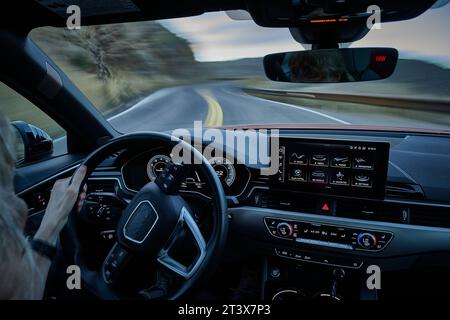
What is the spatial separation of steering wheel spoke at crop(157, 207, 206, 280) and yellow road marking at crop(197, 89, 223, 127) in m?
1.39

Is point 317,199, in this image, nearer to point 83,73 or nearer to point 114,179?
point 114,179

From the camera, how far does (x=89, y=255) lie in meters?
2.43

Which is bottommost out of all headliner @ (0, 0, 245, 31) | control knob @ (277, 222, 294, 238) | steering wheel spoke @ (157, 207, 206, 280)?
control knob @ (277, 222, 294, 238)

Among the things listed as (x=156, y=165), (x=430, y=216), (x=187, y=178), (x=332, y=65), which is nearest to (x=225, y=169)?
(x=187, y=178)

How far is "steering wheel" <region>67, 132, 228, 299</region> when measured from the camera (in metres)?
1.92

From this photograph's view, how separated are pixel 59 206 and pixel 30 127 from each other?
1240 mm

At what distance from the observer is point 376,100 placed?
646cm

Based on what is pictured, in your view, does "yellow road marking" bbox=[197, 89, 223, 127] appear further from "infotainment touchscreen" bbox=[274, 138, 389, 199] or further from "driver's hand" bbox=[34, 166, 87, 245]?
"driver's hand" bbox=[34, 166, 87, 245]

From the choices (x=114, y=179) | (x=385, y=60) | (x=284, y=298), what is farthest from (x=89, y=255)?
(x=385, y=60)

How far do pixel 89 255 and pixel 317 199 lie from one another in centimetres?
146

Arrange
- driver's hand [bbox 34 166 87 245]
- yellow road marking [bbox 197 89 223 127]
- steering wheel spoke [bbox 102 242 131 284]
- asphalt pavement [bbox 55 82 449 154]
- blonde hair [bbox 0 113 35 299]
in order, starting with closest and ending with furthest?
blonde hair [bbox 0 113 35 299]
driver's hand [bbox 34 166 87 245]
steering wheel spoke [bbox 102 242 131 284]
asphalt pavement [bbox 55 82 449 154]
yellow road marking [bbox 197 89 223 127]

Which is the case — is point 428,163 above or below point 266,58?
below

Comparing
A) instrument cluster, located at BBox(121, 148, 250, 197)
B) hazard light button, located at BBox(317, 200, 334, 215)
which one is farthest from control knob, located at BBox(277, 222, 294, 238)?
instrument cluster, located at BBox(121, 148, 250, 197)

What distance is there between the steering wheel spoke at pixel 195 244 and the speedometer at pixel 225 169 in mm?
690
